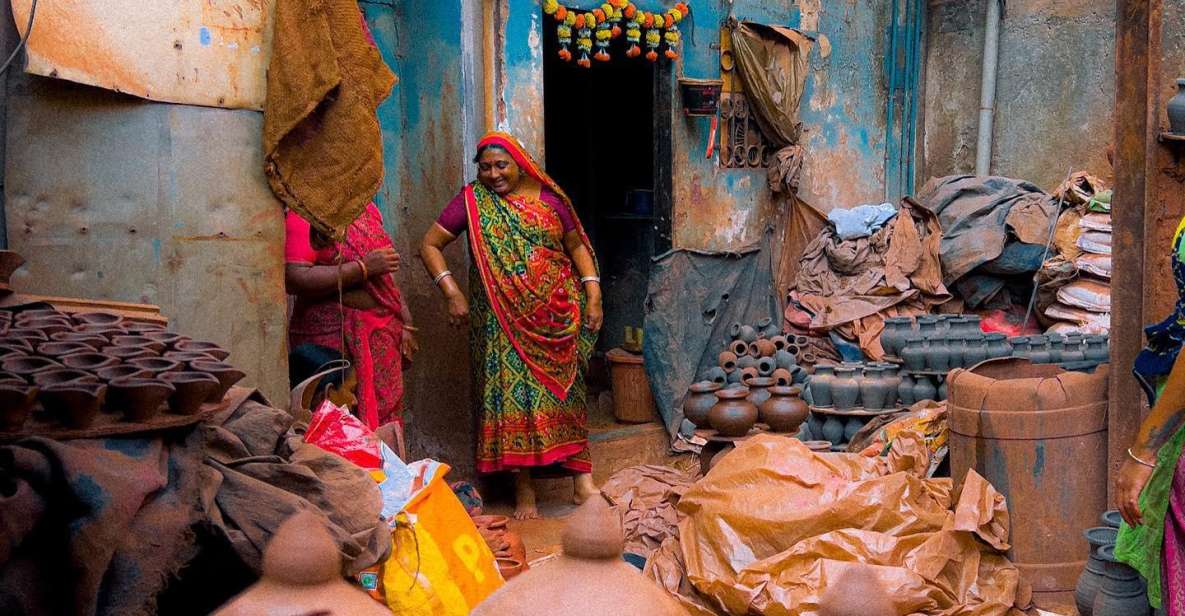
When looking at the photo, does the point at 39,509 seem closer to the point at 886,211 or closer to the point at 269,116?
the point at 269,116

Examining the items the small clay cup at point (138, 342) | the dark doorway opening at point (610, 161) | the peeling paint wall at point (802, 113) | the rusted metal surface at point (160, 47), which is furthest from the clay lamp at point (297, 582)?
the dark doorway opening at point (610, 161)

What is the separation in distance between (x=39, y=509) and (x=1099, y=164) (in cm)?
932

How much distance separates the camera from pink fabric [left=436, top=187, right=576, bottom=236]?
7.20 meters

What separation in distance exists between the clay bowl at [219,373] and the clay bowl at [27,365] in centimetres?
34

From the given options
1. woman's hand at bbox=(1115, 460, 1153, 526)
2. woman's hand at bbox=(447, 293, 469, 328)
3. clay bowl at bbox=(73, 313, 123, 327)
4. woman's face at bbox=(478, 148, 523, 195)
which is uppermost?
woman's face at bbox=(478, 148, 523, 195)

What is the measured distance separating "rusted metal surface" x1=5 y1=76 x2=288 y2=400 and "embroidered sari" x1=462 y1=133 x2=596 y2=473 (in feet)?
8.78

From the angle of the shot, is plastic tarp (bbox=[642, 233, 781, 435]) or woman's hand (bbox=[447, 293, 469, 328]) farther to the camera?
plastic tarp (bbox=[642, 233, 781, 435])

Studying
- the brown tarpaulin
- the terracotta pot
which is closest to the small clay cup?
the brown tarpaulin

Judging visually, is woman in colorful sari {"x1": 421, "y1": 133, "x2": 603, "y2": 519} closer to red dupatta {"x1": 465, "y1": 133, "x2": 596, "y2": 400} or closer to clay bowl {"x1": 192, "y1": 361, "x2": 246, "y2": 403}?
red dupatta {"x1": 465, "y1": 133, "x2": 596, "y2": 400}

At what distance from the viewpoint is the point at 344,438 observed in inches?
166

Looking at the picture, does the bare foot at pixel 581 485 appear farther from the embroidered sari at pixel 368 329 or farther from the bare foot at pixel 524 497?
the embroidered sari at pixel 368 329

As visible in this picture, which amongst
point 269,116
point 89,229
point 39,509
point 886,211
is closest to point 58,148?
point 89,229

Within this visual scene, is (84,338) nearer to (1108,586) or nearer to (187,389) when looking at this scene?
(187,389)

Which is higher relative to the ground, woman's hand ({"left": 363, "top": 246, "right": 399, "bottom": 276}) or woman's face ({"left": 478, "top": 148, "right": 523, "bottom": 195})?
woman's face ({"left": 478, "top": 148, "right": 523, "bottom": 195})
